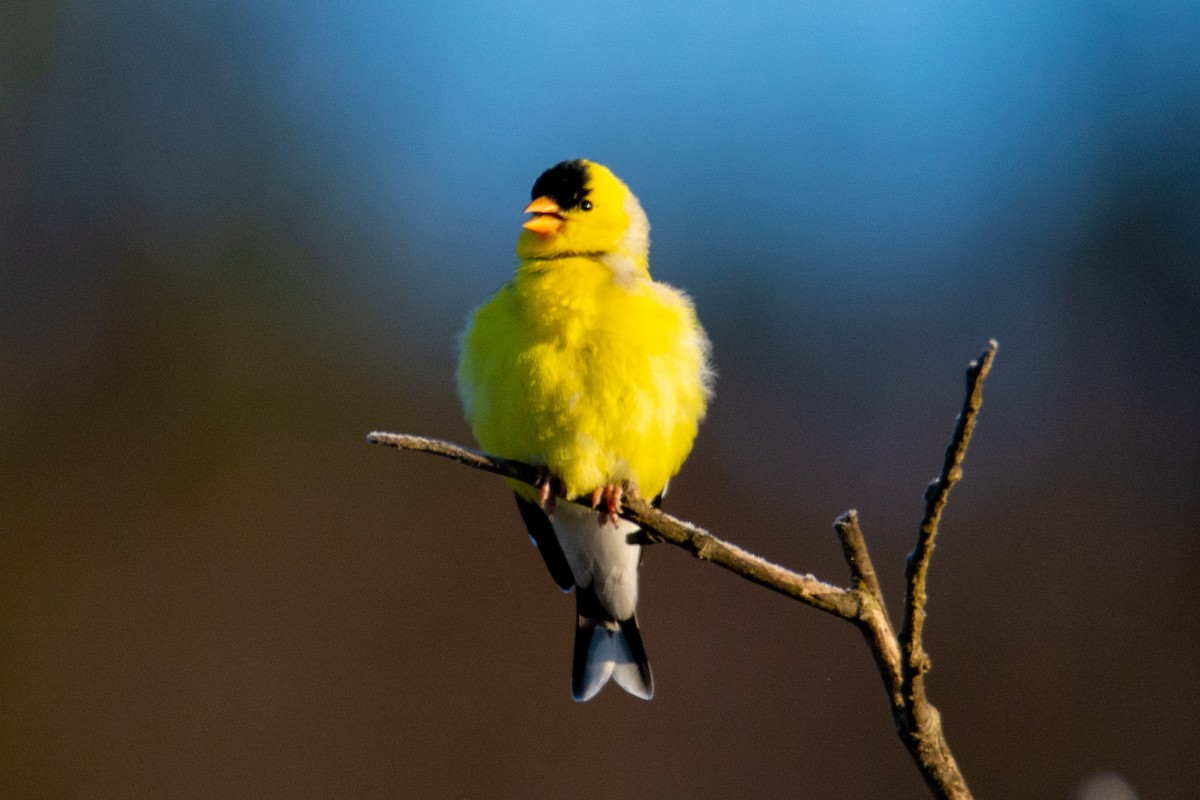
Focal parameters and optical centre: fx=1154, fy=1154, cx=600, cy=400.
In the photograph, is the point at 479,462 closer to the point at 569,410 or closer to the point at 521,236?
the point at 569,410

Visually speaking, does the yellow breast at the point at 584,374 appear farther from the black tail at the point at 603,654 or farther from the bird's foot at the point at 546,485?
the black tail at the point at 603,654

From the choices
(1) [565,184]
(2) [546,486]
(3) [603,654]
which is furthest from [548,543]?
(1) [565,184]

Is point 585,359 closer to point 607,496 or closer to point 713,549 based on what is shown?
point 607,496

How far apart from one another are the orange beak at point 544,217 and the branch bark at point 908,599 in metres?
1.35

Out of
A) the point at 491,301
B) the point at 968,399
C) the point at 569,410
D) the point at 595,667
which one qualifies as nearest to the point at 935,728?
the point at 968,399

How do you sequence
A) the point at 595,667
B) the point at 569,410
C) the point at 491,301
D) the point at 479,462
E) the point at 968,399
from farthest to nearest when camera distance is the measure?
the point at 595,667 → the point at 491,301 → the point at 569,410 → the point at 479,462 → the point at 968,399

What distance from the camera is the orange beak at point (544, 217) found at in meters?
2.79

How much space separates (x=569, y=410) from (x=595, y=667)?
99 cm

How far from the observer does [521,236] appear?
9.41ft

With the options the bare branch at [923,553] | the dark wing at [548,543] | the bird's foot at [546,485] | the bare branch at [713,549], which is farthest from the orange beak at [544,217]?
the bare branch at [923,553]

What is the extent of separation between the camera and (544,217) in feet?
9.29

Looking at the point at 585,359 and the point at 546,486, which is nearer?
the point at 585,359

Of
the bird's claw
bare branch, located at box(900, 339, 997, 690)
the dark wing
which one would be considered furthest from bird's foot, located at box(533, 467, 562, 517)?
bare branch, located at box(900, 339, 997, 690)

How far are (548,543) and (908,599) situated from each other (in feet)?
6.75
